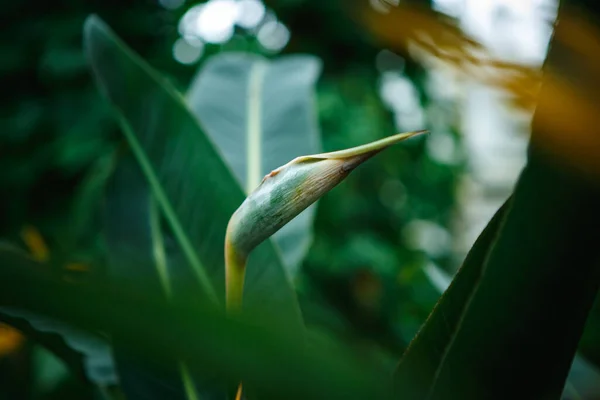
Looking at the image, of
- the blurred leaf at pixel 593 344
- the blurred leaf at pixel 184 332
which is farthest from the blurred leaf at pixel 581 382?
the blurred leaf at pixel 184 332

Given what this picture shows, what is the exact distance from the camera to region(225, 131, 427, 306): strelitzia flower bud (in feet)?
0.55

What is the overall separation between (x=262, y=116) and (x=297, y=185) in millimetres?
347

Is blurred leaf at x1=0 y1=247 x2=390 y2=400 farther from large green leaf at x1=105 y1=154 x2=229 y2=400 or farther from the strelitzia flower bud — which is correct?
large green leaf at x1=105 y1=154 x2=229 y2=400

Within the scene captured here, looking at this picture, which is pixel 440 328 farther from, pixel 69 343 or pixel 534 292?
pixel 69 343

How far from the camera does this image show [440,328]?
0.18m

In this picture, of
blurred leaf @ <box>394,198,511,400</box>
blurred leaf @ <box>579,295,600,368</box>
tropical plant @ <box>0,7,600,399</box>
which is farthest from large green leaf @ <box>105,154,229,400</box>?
blurred leaf @ <box>579,295,600,368</box>

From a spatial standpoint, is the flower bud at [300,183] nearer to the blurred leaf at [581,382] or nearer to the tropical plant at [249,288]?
the tropical plant at [249,288]

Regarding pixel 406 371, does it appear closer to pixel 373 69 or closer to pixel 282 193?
pixel 282 193

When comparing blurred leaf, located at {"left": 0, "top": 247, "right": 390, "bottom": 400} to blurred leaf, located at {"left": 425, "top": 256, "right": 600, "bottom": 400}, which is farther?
blurred leaf, located at {"left": 425, "top": 256, "right": 600, "bottom": 400}

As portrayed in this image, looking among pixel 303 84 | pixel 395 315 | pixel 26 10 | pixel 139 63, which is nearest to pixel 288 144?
pixel 303 84

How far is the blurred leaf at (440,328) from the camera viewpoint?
16 centimetres

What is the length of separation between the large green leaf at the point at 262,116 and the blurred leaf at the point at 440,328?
23 cm

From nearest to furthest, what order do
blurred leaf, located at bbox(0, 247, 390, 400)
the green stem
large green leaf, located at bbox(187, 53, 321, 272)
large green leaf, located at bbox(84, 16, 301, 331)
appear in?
blurred leaf, located at bbox(0, 247, 390, 400), the green stem, large green leaf, located at bbox(84, 16, 301, 331), large green leaf, located at bbox(187, 53, 321, 272)

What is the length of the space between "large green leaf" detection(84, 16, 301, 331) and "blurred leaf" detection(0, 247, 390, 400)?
0.67ft
